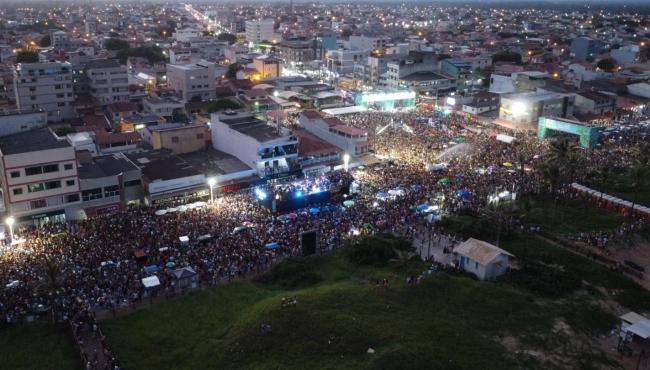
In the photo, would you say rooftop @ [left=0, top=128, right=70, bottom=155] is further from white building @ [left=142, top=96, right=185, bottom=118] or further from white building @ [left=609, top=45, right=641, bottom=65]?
white building @ [left=609, top=45, right=641, bottom=65]

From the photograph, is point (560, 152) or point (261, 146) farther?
point (261, 146)

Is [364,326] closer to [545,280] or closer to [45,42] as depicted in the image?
[545,280]

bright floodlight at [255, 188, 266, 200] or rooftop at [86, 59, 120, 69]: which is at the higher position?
rooftop at [86, 59, 120, 69]

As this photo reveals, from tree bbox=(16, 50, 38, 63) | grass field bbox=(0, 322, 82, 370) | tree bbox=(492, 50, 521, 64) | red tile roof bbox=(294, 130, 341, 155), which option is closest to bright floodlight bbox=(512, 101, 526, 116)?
red tile roof bbox=(294, 130, 341, 155)

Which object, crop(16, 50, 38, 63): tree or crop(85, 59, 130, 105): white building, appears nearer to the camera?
crop(85, 59, 130, 105): white building

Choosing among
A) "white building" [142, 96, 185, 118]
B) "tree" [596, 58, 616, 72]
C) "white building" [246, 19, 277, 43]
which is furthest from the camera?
"white building" [246, 19, 277, 43]

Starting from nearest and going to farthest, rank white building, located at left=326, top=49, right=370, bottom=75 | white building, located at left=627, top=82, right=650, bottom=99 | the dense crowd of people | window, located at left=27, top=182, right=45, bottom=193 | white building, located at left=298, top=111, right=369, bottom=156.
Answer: the dense crowd of people, window, located at left=27, top=182, right=45, bottom=193, white building, located at left=298, top=111, right=369, bottom=156, white building, located at left=627, top=82, right=650, bottom=99, white building, located at left=326, top=49, right=370, bottom=75

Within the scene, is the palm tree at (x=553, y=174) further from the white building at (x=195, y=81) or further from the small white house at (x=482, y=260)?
the white building at (x=195, y=81)

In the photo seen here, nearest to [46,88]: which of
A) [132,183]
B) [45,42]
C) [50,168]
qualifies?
[132,183]
